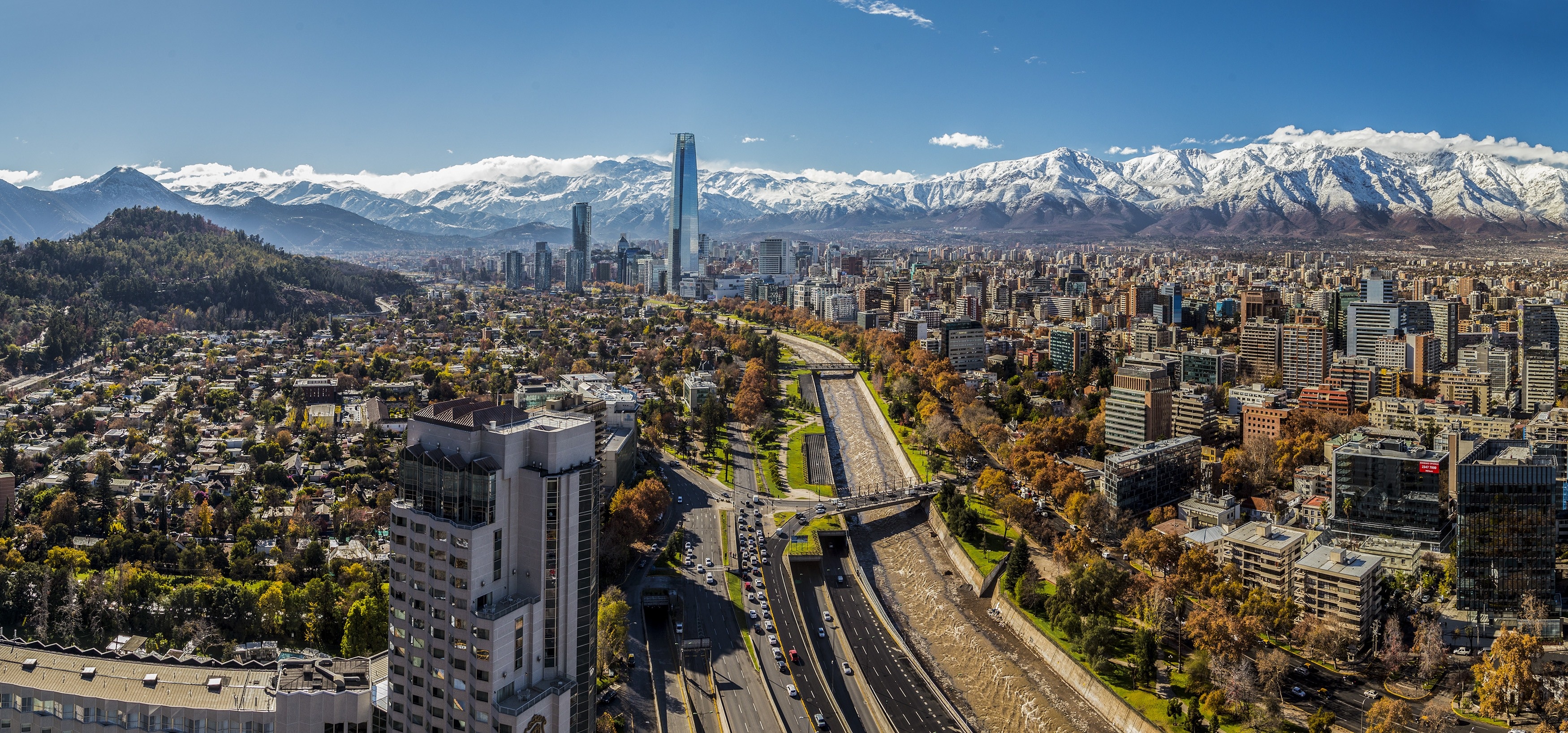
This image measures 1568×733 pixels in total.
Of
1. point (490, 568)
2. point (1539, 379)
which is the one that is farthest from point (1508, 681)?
point (1539, 379)

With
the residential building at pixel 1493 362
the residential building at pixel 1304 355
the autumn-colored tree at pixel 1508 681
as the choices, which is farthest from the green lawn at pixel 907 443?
the residential building at pixel 1493 362

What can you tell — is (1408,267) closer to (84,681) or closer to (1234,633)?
(1234,633)

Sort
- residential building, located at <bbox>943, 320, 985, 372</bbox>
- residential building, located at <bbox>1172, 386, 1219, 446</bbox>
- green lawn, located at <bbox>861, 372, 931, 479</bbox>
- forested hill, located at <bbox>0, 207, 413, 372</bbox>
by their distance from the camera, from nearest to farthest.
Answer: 1. green lawn, located at <bbox>861, 372, 931, 479</bbox>
2. residential building, located at <bbox>1172, 386, 1219, 446</bbox>
3. residential building, located at <bbox>943, 320, 985, 372</bbox>
4. forested hill, located at <bbox>0, 207, 413, 372</bbox>

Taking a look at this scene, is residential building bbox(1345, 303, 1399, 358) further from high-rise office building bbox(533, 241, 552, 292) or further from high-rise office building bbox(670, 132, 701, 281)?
high-rise office building bbox(533, 241, 552, 292)

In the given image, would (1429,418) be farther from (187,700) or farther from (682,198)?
(682,198)

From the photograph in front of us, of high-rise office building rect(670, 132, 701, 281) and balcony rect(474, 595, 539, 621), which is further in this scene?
high-rise office building rect(670, 132, 701, 281)

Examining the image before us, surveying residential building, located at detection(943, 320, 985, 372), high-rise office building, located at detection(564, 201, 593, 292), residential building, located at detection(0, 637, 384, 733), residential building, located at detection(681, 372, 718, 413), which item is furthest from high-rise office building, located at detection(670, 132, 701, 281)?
residential building, located at detection(0, 637, 384, 733)

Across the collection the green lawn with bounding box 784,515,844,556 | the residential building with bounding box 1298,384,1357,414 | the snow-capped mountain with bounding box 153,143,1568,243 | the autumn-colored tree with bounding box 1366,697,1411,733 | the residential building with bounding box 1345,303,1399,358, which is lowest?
the autumn-colored tree with bounding box 1366,697,1411,733
